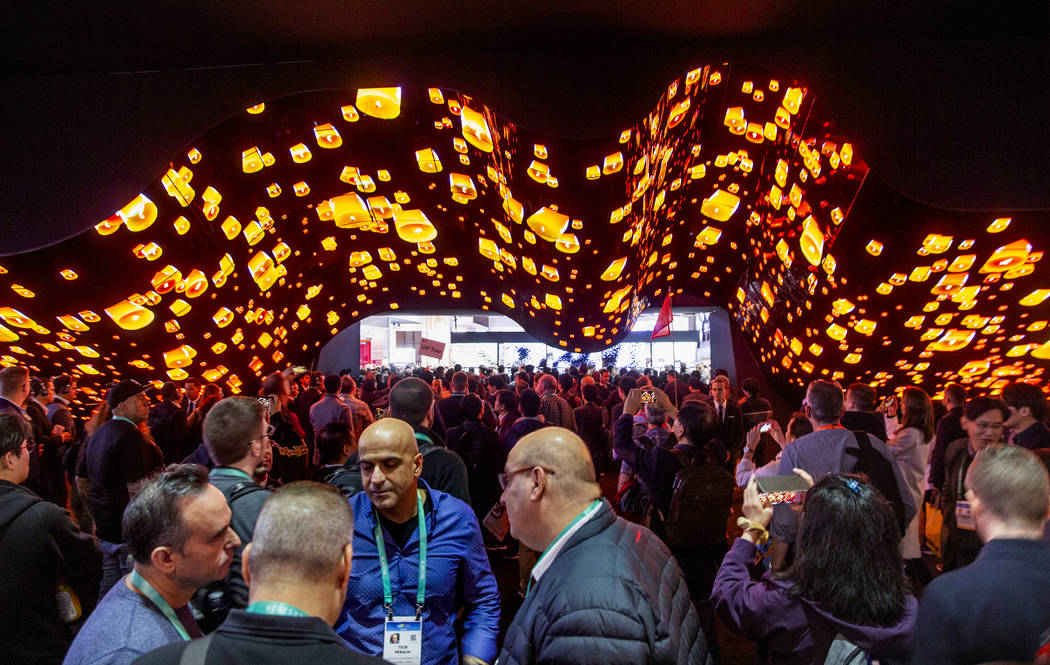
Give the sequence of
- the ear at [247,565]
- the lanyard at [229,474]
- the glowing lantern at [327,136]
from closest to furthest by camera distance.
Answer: the ear at [247,565] → the lanyard at [229,474] → the glowing lantern at [327,136]

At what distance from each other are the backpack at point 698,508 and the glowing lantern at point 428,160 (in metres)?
7.63

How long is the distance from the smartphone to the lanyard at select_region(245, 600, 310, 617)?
1.76 metres

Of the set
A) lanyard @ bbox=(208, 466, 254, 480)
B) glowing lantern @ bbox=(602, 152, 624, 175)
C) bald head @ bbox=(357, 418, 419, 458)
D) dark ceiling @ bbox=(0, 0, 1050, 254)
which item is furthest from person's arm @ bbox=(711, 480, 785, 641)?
glowing lantern @ bbox=(602, 152, 624, 175)

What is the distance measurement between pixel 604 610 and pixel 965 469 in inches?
168

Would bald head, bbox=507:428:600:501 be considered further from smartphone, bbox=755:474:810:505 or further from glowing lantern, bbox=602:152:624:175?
glowing lantern, bbox=602:152:624:175

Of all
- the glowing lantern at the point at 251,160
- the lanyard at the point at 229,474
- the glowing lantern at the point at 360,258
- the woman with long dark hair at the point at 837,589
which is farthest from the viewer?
the glowing lantern at the point at 360,258

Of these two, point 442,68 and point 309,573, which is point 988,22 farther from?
point 309,573

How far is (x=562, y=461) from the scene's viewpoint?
1.93 m

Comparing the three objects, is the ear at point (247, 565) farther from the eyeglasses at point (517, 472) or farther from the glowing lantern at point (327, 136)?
the glowing lantern at point (327, 136)

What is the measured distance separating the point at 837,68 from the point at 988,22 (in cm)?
145

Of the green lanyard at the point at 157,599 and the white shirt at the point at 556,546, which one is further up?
the white shirt at the point at 556,546

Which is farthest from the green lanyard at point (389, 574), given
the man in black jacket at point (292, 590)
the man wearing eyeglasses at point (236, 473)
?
the man in black jacket at point (292, 590)

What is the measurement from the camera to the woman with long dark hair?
78.5 inches

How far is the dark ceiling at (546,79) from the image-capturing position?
21.2ft
